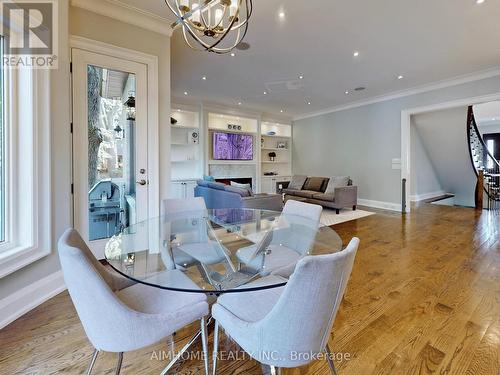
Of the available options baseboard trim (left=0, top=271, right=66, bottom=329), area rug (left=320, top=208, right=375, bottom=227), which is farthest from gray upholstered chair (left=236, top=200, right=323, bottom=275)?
area rug (left=320, top=208, right=375, bottom=227)

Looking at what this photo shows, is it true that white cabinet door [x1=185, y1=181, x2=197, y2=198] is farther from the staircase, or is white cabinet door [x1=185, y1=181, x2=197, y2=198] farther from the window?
the staircase

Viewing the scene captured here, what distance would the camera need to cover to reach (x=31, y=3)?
2.02m

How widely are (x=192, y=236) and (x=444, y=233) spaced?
4.06 m

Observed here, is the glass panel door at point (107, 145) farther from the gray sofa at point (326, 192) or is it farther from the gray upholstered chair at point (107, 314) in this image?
the gray sofa at point (326, 192)

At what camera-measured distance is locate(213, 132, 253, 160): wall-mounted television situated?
274 inches

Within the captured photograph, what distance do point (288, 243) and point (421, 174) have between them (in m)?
7.35

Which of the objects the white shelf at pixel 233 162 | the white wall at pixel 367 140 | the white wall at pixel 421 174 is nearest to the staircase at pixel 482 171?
the white wall at pixel 367 140

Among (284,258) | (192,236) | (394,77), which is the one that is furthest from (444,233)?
(192,236)

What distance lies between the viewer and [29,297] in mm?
1974

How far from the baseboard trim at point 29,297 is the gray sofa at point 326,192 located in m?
4.86

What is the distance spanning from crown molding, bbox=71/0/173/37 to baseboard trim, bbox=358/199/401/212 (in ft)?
19.1

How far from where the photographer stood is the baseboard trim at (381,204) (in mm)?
6078

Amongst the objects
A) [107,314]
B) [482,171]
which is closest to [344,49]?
[107,314]

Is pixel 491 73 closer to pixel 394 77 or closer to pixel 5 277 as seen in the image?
pixel 394 77
